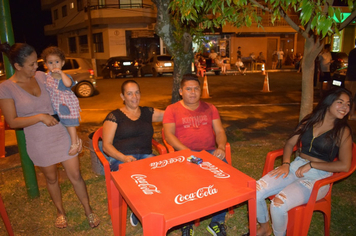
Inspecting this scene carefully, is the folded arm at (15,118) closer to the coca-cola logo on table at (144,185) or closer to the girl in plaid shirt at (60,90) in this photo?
the girl in plaid shirt at (60,90)

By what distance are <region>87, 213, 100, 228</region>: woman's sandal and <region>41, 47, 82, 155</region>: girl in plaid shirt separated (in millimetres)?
760

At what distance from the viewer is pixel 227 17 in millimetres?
4207

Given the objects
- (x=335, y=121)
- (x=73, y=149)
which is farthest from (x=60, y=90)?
(x=335, y=121)

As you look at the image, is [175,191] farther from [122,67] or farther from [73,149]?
[122,67]

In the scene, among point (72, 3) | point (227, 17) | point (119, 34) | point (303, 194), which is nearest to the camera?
point (303, 194)

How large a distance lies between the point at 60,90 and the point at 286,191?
2.41 meters

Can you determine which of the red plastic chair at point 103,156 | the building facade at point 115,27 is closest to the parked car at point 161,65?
the building facade at point 115,27

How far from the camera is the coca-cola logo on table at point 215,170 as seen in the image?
7.74 feet

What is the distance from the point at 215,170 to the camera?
8.15 ft

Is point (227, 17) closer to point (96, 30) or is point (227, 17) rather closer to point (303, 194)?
point (303, 194)

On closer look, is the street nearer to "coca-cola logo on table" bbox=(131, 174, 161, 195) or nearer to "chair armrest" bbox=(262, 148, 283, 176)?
"chair armrest" bbox=(262, 148, 283, 176)

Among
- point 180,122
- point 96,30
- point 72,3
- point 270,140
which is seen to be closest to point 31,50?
point 180,122

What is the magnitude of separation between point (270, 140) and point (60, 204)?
13.6 ft

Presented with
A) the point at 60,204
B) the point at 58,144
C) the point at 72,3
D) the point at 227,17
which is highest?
the point at 72,3
